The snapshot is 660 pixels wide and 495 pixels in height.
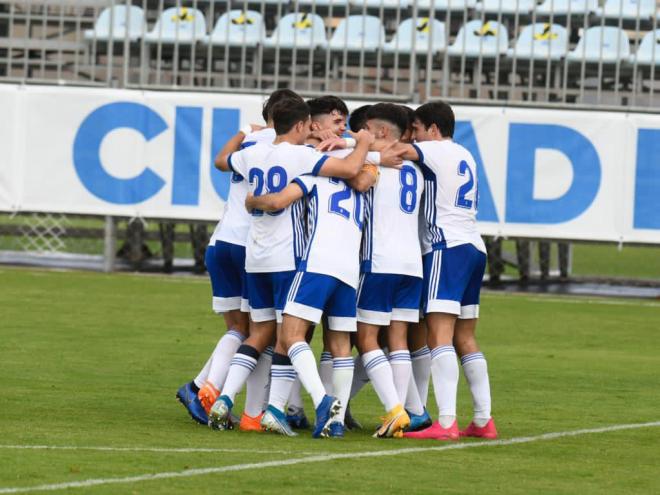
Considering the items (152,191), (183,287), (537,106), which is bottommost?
(183,287)

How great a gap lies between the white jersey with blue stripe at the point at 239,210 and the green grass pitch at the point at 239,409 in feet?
3.57

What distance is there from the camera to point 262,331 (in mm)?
8250

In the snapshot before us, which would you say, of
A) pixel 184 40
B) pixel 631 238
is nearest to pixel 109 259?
pixel 184 40

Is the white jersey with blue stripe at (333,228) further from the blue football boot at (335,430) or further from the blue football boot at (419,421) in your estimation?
the blue football boot at (419,421)

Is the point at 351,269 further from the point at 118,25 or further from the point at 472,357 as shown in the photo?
the point at 118,25

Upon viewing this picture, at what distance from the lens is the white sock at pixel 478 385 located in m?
7.94

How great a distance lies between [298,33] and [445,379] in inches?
468

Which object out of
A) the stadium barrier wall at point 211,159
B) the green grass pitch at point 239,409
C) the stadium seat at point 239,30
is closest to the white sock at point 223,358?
the green grass pitch at point 239,409

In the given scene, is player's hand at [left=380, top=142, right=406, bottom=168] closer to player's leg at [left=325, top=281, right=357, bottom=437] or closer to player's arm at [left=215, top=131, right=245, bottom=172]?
player's leg at [left=325, top=281, right=357, bottom=437]

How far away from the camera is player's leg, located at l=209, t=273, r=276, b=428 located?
805 centimetres

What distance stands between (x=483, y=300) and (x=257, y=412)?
9504 millimetres

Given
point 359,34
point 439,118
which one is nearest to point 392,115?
point 439,118

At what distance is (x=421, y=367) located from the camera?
866 centimetres

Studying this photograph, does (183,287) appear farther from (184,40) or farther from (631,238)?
(631,238)
